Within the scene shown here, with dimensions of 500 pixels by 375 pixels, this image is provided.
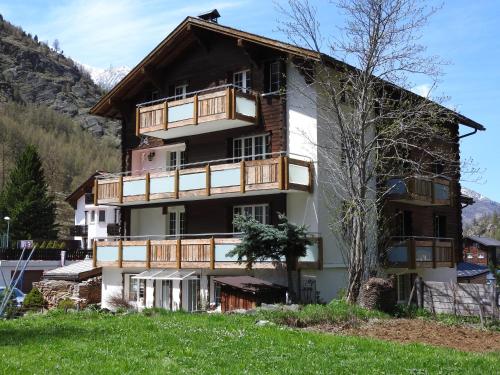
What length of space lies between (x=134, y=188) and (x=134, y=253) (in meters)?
3.00

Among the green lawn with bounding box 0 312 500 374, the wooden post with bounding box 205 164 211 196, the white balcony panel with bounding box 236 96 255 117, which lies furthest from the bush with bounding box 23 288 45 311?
the green lawn with bounding box 0 312 500 374

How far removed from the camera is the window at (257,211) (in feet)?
91.5

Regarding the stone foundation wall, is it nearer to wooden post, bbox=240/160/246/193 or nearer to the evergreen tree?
wooden post, bbox=240/160/246/193

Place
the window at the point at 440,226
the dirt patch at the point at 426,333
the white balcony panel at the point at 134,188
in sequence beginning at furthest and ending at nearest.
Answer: the window at the point at 440,226, the white balcony panel at the point at 134,188, the dirt patch at the point at 426,333

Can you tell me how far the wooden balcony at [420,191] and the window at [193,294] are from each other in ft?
30.6

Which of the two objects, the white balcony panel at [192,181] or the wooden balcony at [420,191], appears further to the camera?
the wooden balcony at [420,191]

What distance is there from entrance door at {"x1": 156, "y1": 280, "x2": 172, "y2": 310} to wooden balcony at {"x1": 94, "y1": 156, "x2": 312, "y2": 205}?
3882mm

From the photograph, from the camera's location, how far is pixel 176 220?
32.2 meters

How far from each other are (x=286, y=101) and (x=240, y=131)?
2.61 metres

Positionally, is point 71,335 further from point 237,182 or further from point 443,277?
point 443,277

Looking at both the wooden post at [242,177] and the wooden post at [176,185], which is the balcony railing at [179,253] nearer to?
the wooden post at [176,185]

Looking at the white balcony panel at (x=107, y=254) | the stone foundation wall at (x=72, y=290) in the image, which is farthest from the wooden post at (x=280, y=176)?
the stone foundation wall at (x=72, y=290)

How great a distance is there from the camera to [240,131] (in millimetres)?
28922

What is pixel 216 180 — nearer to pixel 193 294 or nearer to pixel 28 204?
pixel 193 294
